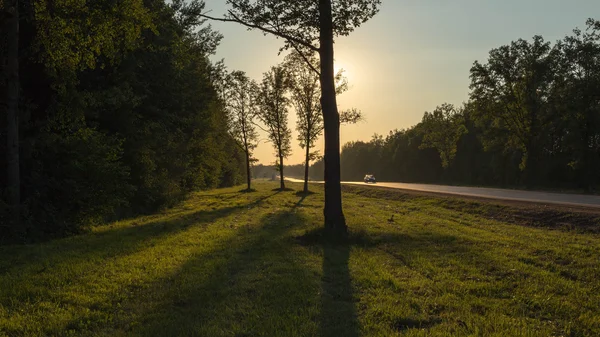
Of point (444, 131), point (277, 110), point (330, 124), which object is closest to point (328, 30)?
point (330, 124)

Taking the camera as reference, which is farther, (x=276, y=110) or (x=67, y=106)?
(x=276, y=110)

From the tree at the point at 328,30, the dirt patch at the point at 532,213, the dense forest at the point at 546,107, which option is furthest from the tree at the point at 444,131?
the tree at the point at 328,30

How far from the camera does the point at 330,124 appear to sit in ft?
41.0

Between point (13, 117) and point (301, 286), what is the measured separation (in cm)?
1007

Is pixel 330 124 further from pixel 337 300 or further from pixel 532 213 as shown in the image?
pixel 532 213

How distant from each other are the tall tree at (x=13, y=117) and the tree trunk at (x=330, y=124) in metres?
9.01

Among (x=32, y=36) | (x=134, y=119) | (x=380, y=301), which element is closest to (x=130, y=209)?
(x=134, y=119)

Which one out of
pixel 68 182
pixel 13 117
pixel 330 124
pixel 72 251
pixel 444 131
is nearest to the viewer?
pixel 72 251

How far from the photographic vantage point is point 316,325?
16.8ft

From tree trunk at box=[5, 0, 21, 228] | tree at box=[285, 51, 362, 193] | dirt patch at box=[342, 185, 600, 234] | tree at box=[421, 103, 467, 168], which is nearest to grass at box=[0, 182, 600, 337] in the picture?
tree trunk at box=[5, 0, 21, 228]

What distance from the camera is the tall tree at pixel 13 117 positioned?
11.3 meters

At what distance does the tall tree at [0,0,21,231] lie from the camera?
1130cm

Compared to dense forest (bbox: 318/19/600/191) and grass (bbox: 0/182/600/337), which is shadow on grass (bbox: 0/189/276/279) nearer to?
grass (bbox: 0/182/600/337)

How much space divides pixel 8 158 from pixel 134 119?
6.94 meters
